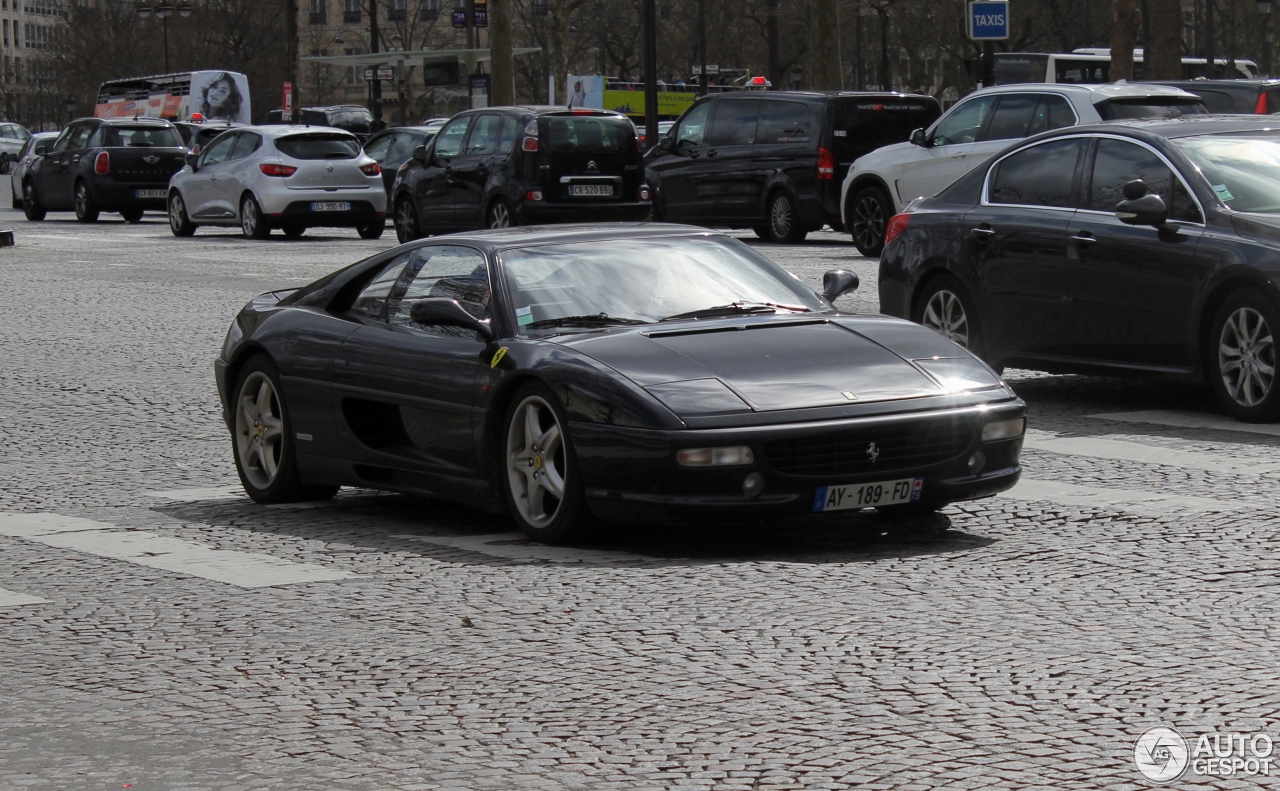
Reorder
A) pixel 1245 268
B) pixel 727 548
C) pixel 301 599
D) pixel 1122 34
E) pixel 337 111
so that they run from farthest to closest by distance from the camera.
Answer: pixel 337 111 → pixel 1122 34 → pixel 1245 268 → pixel 727 548 → pixel 301 599

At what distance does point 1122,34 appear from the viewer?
3738cm

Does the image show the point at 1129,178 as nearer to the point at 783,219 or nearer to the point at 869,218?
the point at 869,218

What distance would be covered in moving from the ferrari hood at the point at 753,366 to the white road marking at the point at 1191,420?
10.6 ft

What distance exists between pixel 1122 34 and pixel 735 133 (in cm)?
1246

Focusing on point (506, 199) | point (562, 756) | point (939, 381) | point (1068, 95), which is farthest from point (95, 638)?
point (506, 199)

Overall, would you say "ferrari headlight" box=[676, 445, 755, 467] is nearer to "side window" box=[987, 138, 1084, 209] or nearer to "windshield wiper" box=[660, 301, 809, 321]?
"windshield wiper" box=[660, 301, 809, 321]

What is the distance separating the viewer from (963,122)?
898 inches

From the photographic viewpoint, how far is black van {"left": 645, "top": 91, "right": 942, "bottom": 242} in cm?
2650

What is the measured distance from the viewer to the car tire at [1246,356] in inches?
405

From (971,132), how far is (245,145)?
13.7 metres

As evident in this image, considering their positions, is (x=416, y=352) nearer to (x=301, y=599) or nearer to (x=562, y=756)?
(x=301, y=599)

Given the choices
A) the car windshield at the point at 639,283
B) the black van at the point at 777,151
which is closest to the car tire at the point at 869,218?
the black van at the point at 777,151

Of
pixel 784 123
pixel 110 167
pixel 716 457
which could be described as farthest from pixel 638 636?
pixel 110 167
